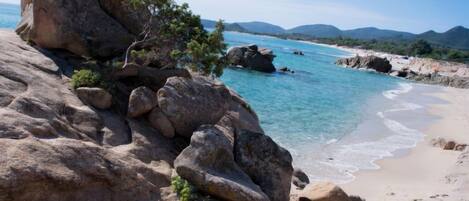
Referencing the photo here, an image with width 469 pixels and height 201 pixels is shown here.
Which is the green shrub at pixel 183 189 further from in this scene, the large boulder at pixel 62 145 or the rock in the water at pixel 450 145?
the rock in the water at pixel 450 145

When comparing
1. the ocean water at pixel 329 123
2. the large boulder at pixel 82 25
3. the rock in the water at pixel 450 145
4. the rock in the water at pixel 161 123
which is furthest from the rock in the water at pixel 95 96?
the rock in the water at pixel 450 145

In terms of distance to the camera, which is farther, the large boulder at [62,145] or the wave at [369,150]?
the wave at [369,150]

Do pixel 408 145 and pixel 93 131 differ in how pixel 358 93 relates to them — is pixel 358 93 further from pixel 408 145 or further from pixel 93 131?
pixel 93 131

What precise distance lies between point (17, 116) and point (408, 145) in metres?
23.2

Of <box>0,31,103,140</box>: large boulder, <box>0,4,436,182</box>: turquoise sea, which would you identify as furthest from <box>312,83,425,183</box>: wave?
<box>0,31,103,140</box>: large boulder

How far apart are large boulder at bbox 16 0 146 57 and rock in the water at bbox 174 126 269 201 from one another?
4.47 metres

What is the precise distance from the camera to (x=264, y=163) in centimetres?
1145

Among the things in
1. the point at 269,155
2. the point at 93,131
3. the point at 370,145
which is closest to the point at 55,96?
the point at 93,131

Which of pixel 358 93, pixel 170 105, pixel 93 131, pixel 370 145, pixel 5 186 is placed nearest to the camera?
pixel 5 186

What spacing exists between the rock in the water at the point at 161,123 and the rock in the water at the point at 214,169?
2.99ft

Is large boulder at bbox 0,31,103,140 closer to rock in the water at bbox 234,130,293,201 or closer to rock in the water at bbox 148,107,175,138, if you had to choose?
rock in the water at bbox 148,107,175,138

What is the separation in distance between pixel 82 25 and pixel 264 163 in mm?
6177

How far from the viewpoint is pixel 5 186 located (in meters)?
7.58

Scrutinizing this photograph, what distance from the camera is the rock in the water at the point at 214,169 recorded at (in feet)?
32.5
